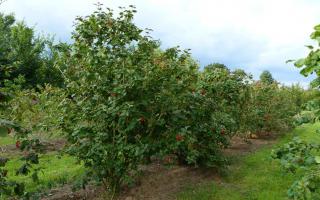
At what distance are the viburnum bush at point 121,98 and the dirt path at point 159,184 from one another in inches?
25.2

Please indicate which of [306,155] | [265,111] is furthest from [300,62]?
[265,111]

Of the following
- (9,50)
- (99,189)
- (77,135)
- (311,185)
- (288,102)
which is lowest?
(99,189)

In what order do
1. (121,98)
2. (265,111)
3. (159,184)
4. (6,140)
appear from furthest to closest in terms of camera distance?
(6,140) < (265,111) < (159,184) < (121,98)

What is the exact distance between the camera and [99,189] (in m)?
8.12

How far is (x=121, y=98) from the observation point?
6434 mm

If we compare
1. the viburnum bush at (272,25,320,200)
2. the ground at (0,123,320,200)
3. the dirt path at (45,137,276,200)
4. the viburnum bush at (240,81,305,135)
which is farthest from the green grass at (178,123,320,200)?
the viburnum bush at (240,81,305,135)

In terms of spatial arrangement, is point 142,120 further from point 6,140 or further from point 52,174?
point 6,140

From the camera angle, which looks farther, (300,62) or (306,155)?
(306,155)

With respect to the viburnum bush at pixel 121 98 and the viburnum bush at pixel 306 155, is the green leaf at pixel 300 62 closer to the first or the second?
the viburnum bush at pixel 306 155

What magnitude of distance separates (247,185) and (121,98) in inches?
139

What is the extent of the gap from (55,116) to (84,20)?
5.75ft

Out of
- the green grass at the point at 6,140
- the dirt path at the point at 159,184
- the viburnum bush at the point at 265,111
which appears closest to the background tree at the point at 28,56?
the green grass at the point at 6,140

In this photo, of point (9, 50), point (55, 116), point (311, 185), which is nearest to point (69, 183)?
point (55, 116)

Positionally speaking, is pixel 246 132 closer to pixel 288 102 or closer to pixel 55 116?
pixel 288 102
